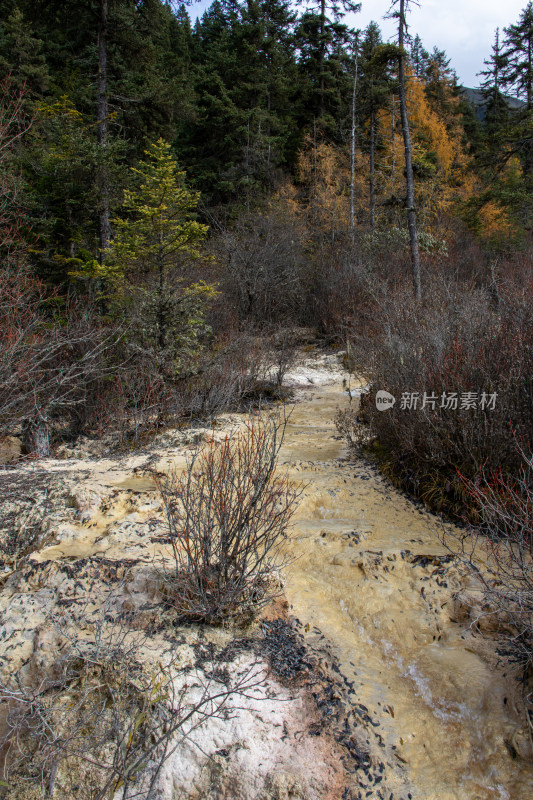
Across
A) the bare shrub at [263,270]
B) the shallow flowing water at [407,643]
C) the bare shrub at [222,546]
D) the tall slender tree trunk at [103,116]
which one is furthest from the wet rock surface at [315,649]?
the bare shrub at [263,270]

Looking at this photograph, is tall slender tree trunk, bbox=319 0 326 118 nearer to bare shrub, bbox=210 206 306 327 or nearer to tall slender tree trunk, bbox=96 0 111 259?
bare shrub, bbox=210 206 306 327

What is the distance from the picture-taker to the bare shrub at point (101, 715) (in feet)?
7.09

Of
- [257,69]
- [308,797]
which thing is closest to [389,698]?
[308,797]

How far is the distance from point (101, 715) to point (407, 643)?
6.86 ft

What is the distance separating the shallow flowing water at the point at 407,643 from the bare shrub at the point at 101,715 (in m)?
0.91

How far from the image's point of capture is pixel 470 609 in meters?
3.46

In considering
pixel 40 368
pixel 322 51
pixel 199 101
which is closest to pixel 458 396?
pixel 40 368

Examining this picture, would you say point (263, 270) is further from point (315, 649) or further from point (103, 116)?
point (315, 649)

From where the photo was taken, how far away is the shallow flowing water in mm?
2516

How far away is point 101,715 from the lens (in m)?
2.31

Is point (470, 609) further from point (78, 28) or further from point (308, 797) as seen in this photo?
point (78, 28)

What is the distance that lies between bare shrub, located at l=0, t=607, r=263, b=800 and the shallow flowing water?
2.98 ft

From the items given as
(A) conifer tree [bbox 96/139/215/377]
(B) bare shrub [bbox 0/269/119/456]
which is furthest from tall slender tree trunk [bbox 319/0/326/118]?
(B) bare shrub [bbox 0/269/119/456]

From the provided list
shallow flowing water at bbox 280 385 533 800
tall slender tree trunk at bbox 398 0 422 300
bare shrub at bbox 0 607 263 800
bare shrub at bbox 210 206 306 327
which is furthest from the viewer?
bare shrub at bbox 210 206 306 327
